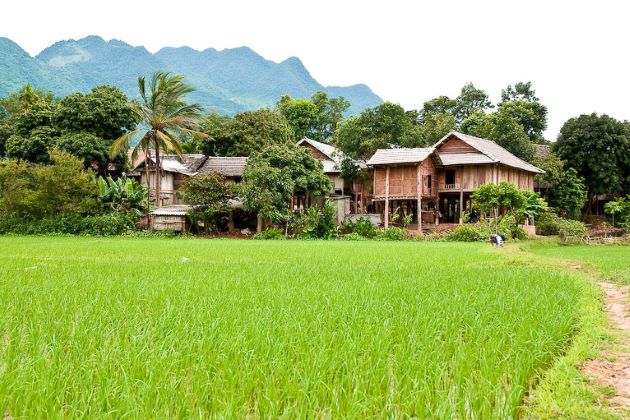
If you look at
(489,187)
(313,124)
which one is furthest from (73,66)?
(489,187)

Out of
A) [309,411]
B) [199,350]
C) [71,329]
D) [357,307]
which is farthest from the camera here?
[357,307]

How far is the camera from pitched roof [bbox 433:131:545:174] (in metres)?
24.8

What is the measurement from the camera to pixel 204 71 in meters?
151

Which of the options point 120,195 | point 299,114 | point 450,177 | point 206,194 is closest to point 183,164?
point 120,195

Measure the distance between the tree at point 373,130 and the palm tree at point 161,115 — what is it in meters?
8.42

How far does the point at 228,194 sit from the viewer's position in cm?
2352

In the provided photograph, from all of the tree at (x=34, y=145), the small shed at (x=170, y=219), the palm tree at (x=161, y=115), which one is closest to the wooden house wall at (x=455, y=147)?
the palm tree at (x=161, y=115)

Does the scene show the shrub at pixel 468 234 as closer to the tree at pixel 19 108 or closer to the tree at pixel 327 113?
the tree at pixel 327 113

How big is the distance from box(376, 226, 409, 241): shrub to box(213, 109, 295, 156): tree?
9.93m

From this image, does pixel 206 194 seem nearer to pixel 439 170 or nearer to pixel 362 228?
pixel 362 228

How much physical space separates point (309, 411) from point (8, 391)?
1.31 meters

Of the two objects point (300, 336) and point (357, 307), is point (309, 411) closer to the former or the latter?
point (300, 336)

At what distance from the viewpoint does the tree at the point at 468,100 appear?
39125mm

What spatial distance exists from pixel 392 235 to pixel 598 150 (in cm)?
1507
